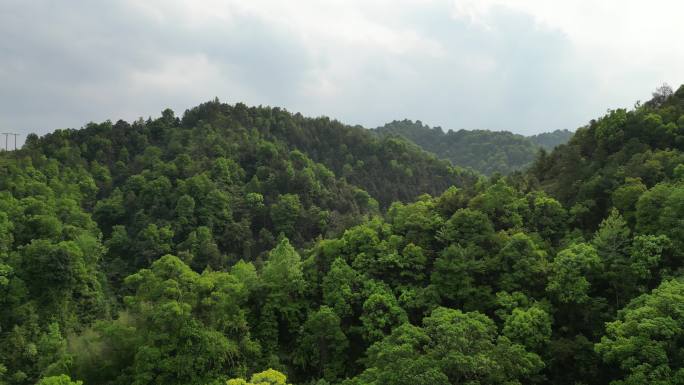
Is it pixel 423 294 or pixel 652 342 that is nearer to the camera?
pixel 652 342

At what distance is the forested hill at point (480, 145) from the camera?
12194cm

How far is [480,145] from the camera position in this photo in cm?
14012

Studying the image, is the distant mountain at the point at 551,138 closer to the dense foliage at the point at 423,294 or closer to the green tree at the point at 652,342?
the dense foliage at the point at 423,294

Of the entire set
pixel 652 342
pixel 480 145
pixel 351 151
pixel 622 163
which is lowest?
pixel 652 342

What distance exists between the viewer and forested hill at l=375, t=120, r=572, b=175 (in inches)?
4801

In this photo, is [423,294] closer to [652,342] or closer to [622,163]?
[652,342]

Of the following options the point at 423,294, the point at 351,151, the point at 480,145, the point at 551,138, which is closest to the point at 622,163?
the point at 423,294

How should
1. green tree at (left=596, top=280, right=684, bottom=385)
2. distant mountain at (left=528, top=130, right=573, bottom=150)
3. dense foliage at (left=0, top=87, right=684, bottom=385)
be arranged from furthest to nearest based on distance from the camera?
distant mountain at (left=528, top=130, right=573, bottom=150) < dense foliage at (left=0, top=87, right=684, bottom=385) < green tree at (left=596, top=280, right=684, bottom=385)

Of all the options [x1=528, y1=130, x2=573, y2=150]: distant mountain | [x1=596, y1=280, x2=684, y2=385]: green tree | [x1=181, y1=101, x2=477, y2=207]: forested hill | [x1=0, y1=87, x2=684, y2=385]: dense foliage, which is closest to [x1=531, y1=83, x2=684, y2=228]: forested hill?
[x1=0, y1=87, x2=684, y2=385]: dense foliage

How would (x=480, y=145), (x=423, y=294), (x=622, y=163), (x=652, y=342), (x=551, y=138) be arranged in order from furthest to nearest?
(x=551, y=138) < (x=480, y=145) < (x=622, y=163) < (x=423, y=294) < (x=652, y=342)

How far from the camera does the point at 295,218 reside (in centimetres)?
6638

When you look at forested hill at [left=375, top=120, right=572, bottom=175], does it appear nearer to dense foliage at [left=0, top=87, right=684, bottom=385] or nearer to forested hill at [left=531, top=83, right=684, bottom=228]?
forested hill at [left=531, top=83, right=684, bottom=228]

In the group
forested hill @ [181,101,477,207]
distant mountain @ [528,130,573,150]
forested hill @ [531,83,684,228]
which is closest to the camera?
forested hill @ [531,83,684,228]

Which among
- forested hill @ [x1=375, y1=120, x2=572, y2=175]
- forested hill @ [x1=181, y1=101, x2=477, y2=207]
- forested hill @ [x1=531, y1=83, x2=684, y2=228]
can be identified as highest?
forested hill @ [x1=375, y1=120, x2=572, y2=175]
